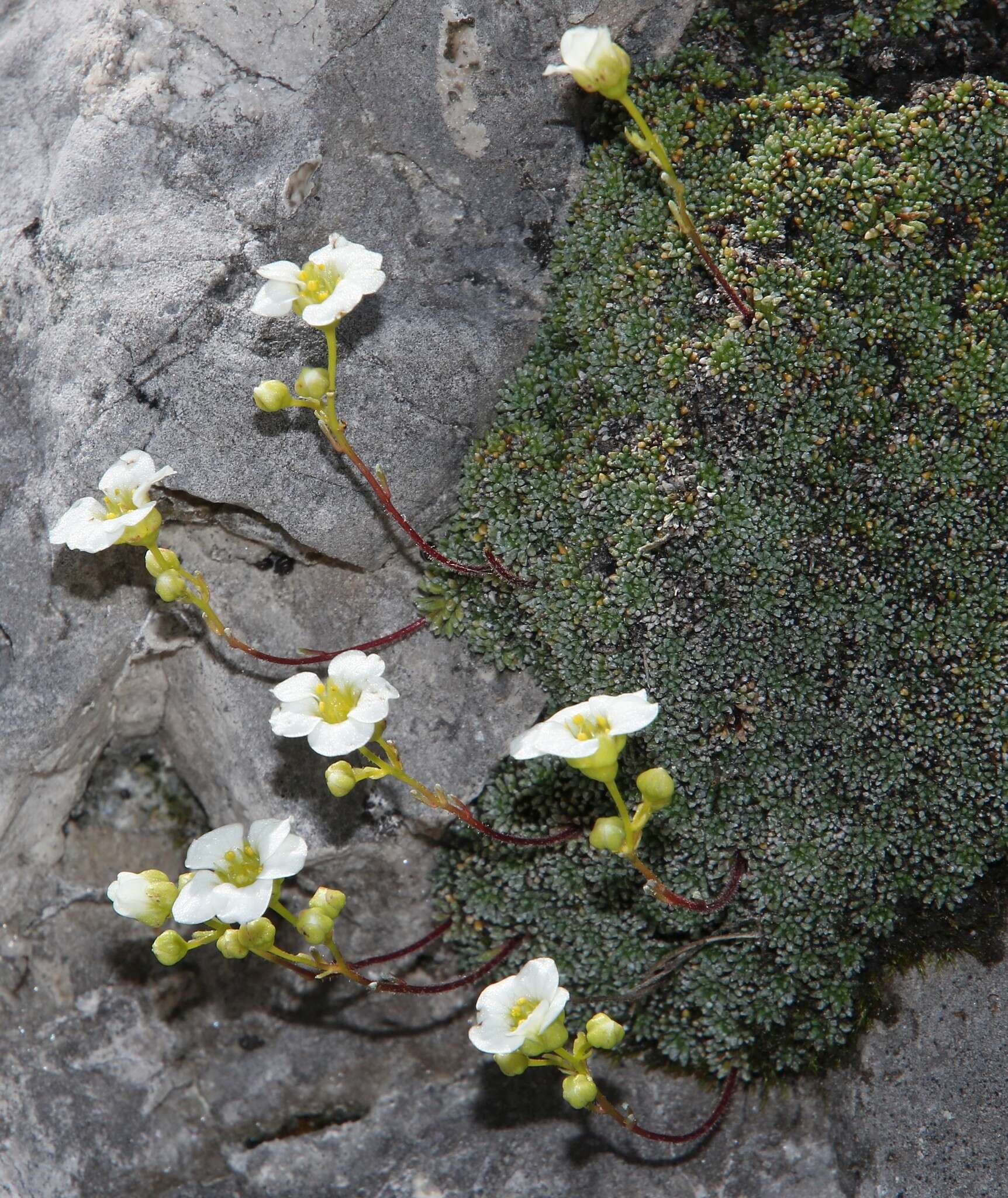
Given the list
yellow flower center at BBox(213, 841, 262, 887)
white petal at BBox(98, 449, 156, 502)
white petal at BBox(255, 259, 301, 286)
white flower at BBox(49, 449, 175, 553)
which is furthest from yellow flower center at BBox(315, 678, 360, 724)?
→ white petal at BBox(255, 259, 301, 286)

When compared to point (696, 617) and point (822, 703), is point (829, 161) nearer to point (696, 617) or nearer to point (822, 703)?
point (696, 617)

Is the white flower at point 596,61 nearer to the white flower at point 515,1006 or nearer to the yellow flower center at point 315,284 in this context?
the yellow flower center at point 315,284

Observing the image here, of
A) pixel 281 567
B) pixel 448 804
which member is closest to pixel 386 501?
pixel 281 567

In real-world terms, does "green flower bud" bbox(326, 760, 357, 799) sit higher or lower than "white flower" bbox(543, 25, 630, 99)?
lower

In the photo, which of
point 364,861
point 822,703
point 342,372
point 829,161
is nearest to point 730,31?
point 829,161

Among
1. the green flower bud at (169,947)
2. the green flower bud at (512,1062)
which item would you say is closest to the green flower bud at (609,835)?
the green flower bud at (512,1062)

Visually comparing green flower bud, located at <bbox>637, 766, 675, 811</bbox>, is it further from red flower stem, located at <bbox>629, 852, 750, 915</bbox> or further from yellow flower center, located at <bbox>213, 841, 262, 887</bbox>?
yellow flower center, located at <bbox>213, 841, 262, 887</bbox>

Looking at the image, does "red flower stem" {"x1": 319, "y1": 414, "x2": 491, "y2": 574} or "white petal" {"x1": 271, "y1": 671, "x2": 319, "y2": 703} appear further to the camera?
"red flower stem" {"x1": 319, "y1": 414, "x2": 491, "y2": 574}

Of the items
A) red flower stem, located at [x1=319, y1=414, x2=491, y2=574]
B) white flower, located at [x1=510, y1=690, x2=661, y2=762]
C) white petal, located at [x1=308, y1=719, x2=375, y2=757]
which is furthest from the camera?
red flower stem, located at [x1=319, y1=414, x2=491, y2=574]
